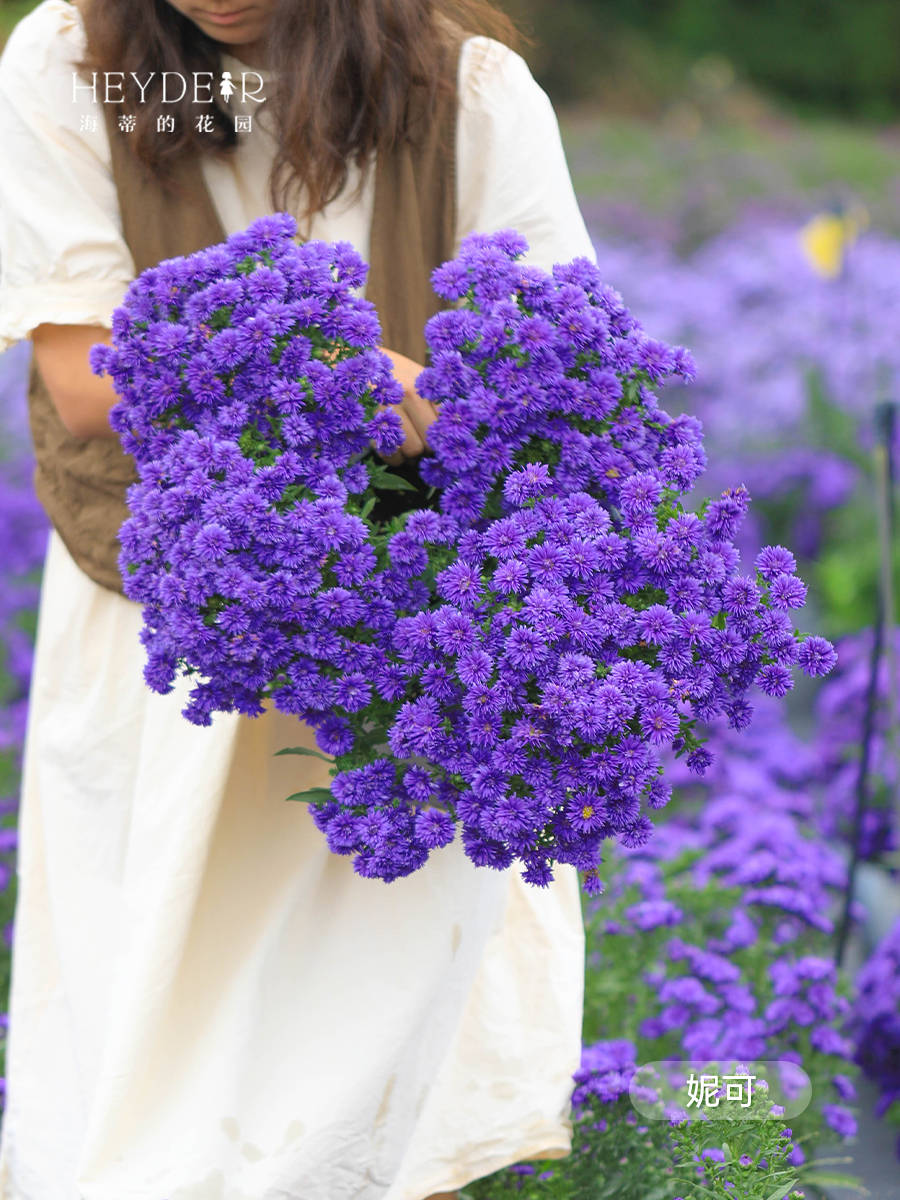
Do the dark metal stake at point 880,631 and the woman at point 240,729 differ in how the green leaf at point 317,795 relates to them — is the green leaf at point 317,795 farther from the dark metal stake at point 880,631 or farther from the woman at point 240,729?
the dark metal stake at point 880,631

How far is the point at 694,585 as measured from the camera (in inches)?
47.3

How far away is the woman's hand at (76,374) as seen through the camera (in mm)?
1430

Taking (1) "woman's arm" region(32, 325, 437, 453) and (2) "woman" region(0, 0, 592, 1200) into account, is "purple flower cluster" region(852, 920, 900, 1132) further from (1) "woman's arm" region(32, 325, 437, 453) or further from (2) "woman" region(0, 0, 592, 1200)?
(1) "woman's arm" region(32, 325, 437, 453)

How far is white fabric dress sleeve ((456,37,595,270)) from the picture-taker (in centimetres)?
150

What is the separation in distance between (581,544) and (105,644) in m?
0.70

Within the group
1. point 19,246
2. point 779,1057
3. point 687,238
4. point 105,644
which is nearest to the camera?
point 19,246

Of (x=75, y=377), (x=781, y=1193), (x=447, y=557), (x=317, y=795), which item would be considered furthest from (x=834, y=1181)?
(x=75, y=377)

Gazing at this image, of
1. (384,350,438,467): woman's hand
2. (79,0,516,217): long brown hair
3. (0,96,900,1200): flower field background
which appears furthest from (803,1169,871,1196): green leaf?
(79,0,516,217): long brown hair

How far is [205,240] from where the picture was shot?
1.48m

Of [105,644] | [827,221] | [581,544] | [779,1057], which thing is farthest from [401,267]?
[827,221]

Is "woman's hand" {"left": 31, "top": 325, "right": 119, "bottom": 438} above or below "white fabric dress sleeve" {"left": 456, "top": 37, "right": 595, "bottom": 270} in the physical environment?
below

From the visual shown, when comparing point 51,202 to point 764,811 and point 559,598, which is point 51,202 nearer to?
point 559,598

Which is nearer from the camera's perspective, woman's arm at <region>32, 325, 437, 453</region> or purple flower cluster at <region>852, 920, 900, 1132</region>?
woman's arm at <region>32, 325, 437, 453</region>

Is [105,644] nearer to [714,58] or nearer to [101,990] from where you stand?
[101,990]
